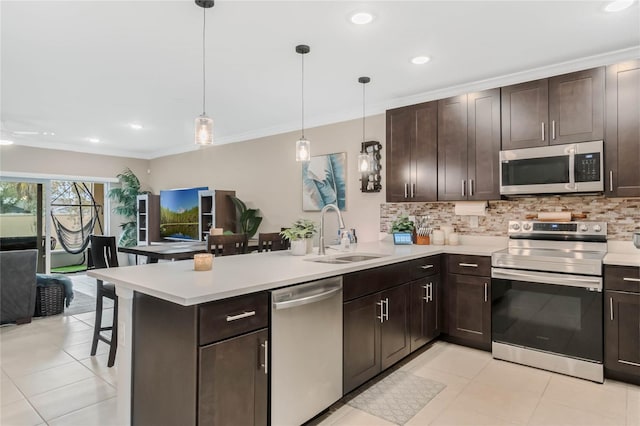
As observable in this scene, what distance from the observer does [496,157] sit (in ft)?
11.2

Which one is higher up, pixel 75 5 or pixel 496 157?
pixel 75 5

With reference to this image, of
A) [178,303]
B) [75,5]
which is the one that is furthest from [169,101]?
[178,303]

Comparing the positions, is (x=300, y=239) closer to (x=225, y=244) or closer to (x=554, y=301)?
(x=225, y=244)

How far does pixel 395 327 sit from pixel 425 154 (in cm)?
189

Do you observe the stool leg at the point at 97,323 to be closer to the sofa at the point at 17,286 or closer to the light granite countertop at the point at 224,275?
the light granite countertop at the point at 224,275

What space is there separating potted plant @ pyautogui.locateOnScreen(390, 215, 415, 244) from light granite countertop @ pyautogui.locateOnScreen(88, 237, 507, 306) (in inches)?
37.5

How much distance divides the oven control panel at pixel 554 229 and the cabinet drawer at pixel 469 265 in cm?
57

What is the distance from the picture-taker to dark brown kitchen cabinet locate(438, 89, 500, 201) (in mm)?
3436

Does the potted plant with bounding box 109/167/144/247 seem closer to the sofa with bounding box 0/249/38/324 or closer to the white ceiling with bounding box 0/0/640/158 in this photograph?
the white ceiling with bounding box 0/0/640/158

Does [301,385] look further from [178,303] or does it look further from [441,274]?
[441,274]

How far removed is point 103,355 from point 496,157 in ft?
13.1

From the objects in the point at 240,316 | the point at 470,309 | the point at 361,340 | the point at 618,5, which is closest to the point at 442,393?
the point at 361,340

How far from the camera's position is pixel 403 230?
Result: 406 centimetres

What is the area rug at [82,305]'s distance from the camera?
15.2ft
